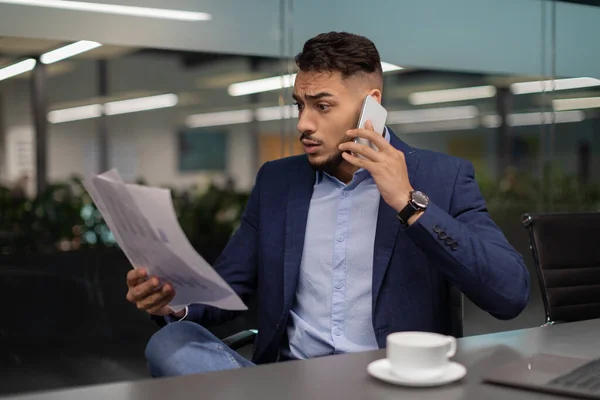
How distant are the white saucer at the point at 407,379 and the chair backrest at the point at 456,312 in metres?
0.78

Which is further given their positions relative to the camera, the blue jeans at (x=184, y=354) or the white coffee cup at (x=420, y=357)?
the blue jeans at (x=184, y=354)

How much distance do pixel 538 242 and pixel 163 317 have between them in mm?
1261

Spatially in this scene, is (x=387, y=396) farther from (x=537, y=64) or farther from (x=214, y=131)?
(x=537, y=64)

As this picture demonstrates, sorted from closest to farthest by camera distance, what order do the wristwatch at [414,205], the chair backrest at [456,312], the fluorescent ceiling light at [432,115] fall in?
the wristwatch at [414,205], the chair backrest at [456,312], the fluorescent ceiling light at [432,115]

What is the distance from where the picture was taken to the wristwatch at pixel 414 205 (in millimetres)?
1714

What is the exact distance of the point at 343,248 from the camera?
2.06m

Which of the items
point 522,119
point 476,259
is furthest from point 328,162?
point 522,119

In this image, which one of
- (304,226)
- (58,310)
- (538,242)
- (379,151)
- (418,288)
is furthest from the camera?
(58,310)

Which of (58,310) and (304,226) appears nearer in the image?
(304,226)

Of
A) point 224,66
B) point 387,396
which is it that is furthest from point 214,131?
point 387,396

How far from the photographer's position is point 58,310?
3787mm

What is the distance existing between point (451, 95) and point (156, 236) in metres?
3.82

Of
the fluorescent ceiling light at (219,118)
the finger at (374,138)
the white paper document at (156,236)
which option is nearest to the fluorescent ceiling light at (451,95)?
the fluorescent ceiling light at (219,118)

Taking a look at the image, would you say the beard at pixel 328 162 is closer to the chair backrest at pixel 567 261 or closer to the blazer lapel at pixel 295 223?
the blazer lapel at pixel 295 223
